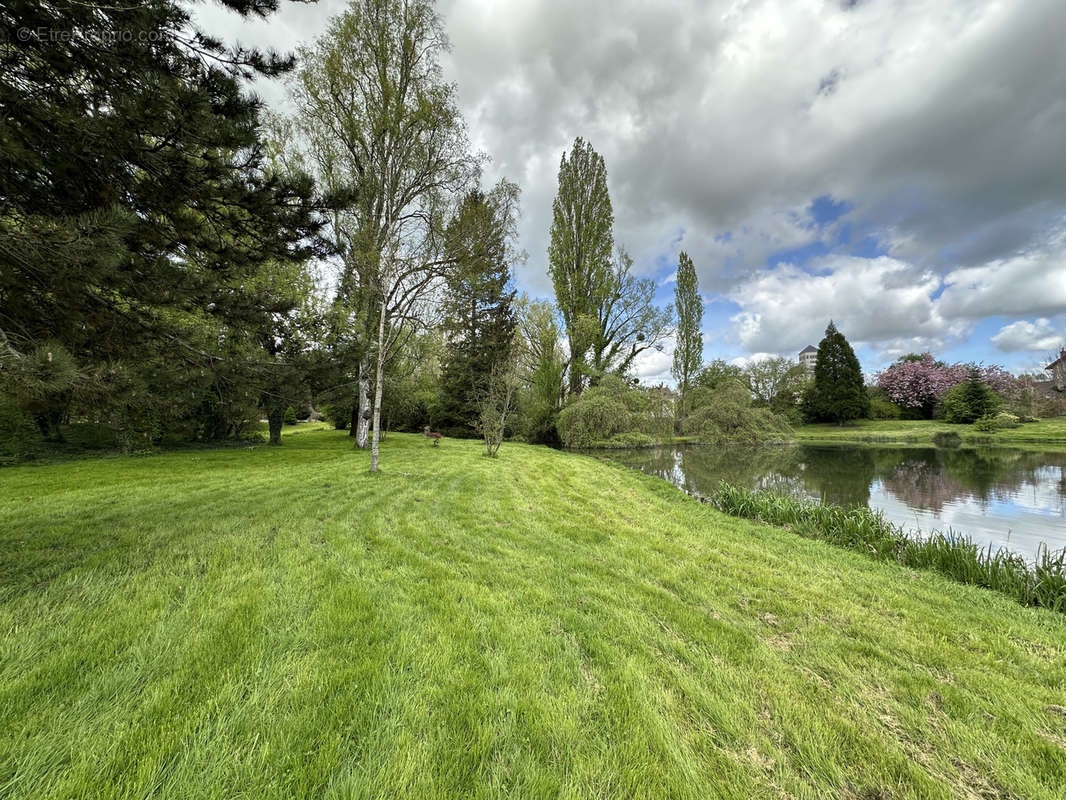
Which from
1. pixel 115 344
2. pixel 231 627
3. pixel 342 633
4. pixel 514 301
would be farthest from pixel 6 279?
pixel 514 301

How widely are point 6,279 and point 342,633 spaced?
11.6 ft

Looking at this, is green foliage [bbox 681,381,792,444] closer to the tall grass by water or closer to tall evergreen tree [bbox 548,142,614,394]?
tall evergreen tree [bbox 548,142,614,394]

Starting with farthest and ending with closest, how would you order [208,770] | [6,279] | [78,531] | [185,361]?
[78,531] < [185,361] < [6,279] < [208,770]

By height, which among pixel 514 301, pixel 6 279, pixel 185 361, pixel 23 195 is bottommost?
pixel 185 361

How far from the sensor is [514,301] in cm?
2280

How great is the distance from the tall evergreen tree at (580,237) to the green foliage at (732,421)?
738cm

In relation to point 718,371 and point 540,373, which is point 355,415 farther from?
point 718,371

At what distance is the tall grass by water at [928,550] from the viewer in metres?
4.07

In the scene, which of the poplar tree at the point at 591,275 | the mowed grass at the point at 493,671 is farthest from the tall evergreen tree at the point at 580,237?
the mowed grass at the point at 493,671

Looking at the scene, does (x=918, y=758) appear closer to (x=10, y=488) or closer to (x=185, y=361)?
(x=185, y=361)

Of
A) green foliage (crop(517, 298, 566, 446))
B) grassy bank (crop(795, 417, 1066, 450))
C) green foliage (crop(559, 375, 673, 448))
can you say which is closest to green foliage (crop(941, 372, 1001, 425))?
grassy bank (crop(795, 417, 1066, 450))

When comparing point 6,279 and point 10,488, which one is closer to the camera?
point 6,279

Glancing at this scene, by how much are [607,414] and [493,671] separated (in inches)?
636

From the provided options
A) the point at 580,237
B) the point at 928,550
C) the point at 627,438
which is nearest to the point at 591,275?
the point at 580,237
